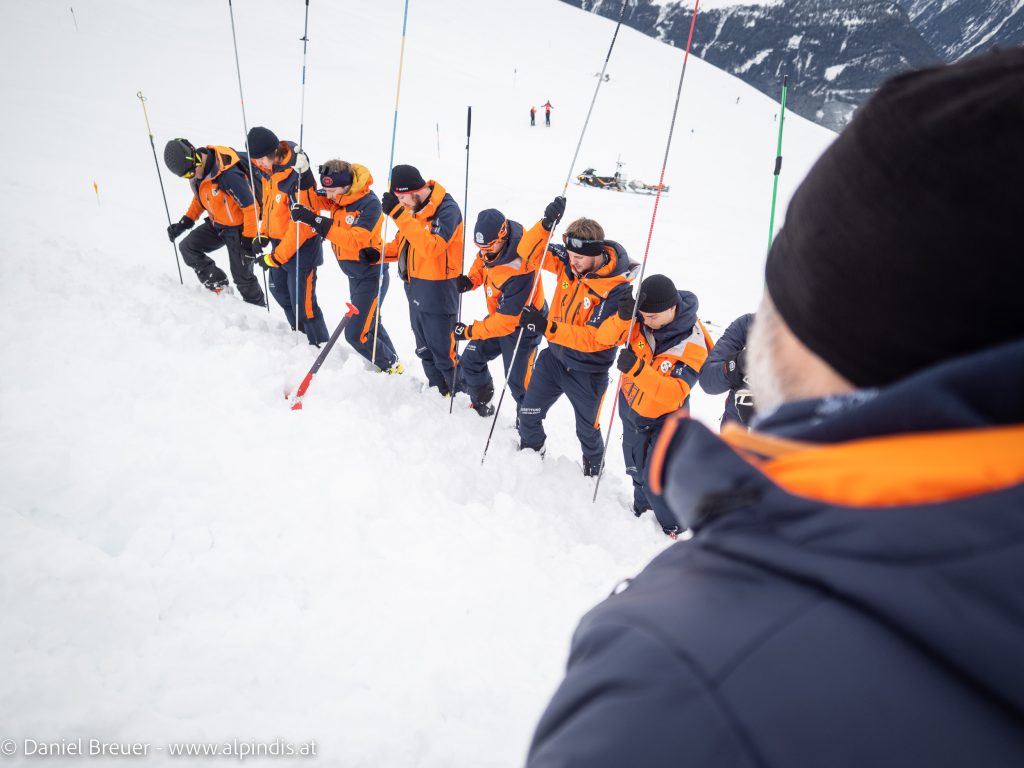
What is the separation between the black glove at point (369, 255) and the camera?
4898 mm

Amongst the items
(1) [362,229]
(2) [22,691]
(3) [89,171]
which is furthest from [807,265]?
(3) [89,171]

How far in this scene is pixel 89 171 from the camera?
30.4 feet

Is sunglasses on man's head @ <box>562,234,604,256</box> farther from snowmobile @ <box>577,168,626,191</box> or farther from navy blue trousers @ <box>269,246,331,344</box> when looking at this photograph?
snowmobile @ <box>577,168,626,191</box>

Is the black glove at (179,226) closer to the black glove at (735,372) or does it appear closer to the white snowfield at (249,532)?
the white snowfield at (249,532)

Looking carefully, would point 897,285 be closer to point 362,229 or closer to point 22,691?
point 22,691

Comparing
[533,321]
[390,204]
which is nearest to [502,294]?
[533,321]

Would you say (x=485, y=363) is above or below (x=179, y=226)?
below

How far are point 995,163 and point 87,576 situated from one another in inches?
113

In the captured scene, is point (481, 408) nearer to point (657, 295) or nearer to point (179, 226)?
point (657, 295)

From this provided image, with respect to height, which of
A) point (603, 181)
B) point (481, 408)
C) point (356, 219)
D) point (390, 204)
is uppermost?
point (603, 181)

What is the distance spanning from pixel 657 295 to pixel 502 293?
4.95ft

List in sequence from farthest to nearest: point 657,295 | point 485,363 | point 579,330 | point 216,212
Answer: point 216,212 < point 485,363 < point 579,330 < point 657,295

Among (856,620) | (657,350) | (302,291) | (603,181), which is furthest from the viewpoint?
(603,181)

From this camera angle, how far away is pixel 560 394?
4387mm
